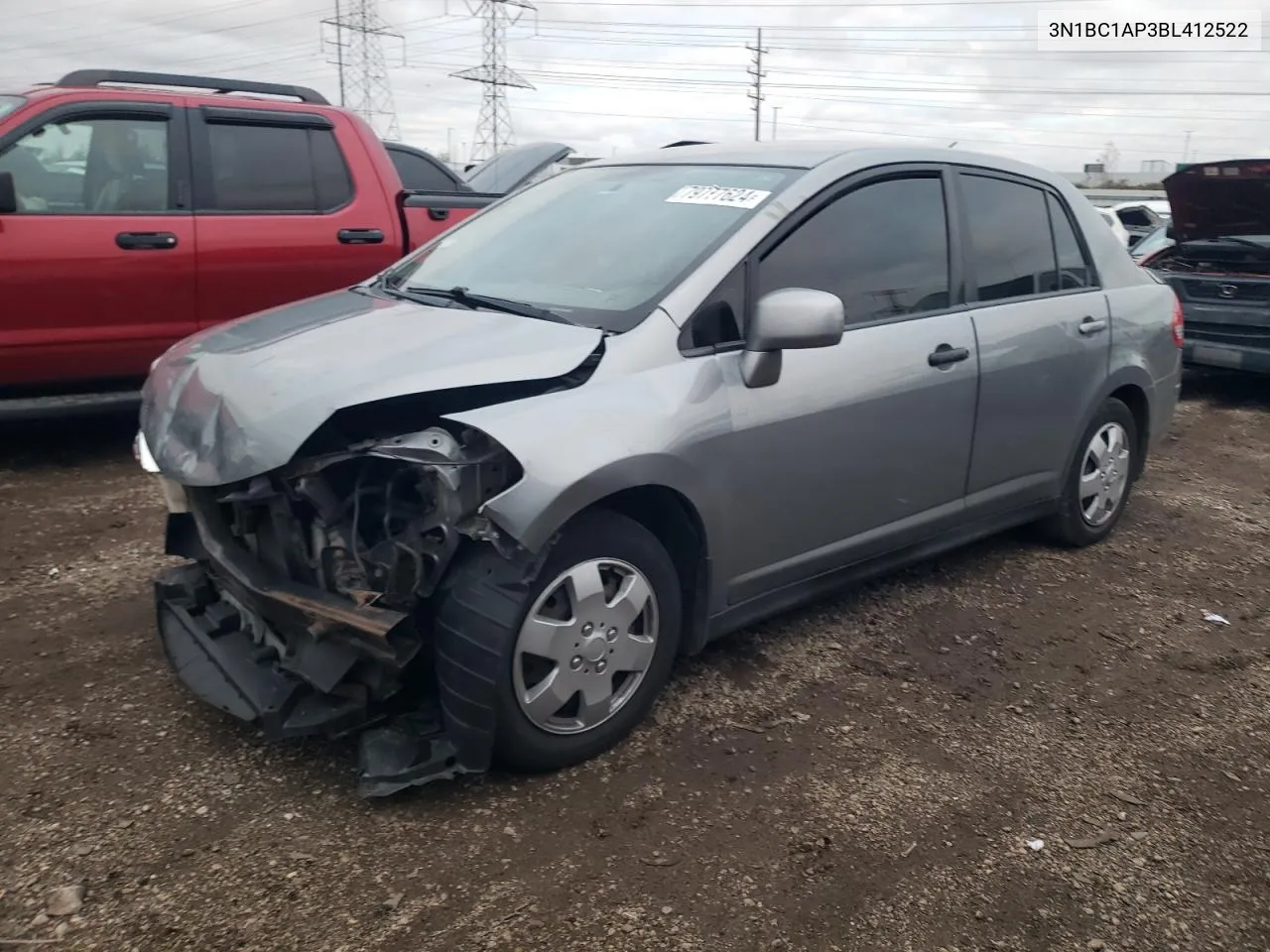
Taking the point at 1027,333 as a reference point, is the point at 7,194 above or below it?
above

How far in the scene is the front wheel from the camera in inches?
110

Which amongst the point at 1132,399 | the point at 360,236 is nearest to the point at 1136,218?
the point at 1132,399

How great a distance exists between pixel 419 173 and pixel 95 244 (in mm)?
2809

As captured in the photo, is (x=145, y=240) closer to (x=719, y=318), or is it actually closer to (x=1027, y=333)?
(x=719, y=318)

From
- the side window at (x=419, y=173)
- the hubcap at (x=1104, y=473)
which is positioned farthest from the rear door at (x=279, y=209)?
the hubcap at (x=1104, y=473)

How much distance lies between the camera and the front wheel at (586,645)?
2.79 meters

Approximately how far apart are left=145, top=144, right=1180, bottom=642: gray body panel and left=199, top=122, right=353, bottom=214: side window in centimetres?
234

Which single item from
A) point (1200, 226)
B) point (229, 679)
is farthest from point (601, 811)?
point (1200, 226)

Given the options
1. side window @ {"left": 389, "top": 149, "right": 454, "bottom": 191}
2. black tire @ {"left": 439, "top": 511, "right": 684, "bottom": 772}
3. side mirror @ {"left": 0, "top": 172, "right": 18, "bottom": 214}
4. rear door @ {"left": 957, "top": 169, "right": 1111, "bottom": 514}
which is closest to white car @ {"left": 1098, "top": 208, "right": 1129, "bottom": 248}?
rear door @ {"left": 957, "top": 169, "right": 1111, "bottom": 514}

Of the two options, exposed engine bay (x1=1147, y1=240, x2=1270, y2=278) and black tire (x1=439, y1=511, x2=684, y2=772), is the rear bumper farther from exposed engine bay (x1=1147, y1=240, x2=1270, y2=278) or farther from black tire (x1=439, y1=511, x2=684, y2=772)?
black tire (x1=439, y1=511, x2=684, y2=772)

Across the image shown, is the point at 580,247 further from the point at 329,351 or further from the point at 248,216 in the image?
the point at 248,216

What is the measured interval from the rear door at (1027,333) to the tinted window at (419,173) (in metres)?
4.46

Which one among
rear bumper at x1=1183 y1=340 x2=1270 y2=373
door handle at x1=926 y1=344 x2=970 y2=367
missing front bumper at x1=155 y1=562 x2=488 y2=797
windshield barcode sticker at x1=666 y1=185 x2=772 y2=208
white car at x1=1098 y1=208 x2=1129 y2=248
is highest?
windshield barcode sticker at x1=666 y1=185 x2=772 y2=208

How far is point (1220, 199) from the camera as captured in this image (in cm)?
821
